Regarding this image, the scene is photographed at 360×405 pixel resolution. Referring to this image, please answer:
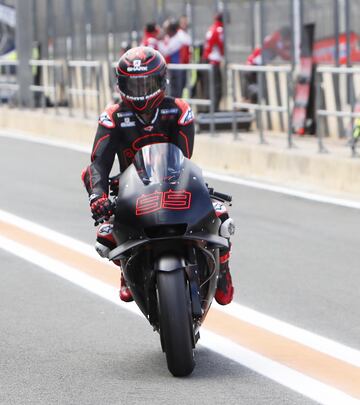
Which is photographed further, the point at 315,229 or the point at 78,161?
the point at 78,161

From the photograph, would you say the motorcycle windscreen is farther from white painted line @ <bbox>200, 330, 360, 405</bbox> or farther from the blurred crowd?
the blurred crowd

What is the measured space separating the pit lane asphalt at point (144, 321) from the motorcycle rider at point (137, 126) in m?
0.50

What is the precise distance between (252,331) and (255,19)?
15358 mm

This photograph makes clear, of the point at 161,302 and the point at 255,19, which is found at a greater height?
the point at 255,19

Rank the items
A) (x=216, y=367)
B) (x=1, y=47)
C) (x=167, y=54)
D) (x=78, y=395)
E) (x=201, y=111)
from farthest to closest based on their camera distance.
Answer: (x=1, y=47), (x=167, y=54), (x=201, y=111), (x=216, y=367), (x=78, y=395)

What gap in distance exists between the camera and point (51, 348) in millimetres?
8000

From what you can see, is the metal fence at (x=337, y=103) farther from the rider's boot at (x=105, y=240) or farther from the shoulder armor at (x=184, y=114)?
the rider's boot at (x=105, y=240)

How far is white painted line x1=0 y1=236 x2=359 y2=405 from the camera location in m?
6.74

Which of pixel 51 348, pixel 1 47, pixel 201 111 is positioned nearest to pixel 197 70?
pixel 201 111

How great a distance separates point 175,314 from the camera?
22.7ft

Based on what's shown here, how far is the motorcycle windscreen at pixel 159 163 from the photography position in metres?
7.24

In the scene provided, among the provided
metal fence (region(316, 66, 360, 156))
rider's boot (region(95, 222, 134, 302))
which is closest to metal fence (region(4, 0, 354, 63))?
metal fence (region(316, 66, 360, 156))

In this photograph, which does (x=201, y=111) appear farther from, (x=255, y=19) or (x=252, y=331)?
(x=252, y=331)

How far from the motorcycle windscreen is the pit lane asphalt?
3.15 ft
